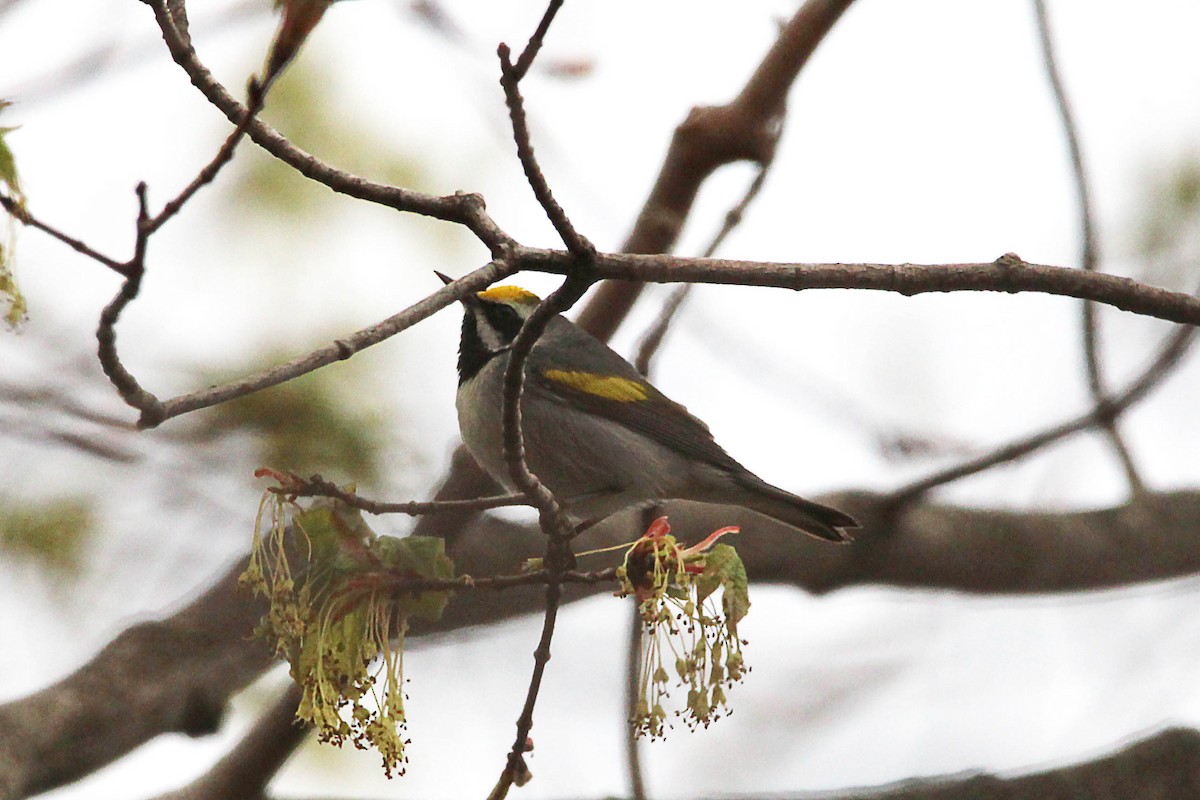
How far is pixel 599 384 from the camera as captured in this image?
16.0 ft

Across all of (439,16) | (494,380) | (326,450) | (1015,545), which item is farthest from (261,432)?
(1015,545)

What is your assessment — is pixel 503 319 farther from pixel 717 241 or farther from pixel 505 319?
pixel 717 241

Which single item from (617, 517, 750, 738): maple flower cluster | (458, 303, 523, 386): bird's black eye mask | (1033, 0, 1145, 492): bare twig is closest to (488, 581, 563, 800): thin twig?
(617, 517, 750, 738): maple flower cluster

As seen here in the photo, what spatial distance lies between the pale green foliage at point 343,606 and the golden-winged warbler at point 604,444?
1.49 metres

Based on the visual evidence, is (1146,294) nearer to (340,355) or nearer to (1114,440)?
(340,355)

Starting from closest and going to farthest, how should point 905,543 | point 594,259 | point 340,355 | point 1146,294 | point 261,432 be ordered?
point 340,355 < point 594,259 < point 1146,294 < point 261,432 < point 905,543

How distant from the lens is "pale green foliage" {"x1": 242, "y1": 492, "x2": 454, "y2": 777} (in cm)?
266

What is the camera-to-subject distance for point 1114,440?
5652 mm

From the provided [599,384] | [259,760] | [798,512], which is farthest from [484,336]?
[259,760]

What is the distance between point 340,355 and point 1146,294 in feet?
5.91

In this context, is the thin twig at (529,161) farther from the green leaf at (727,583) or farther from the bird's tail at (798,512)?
the bird's tail at (798,512)

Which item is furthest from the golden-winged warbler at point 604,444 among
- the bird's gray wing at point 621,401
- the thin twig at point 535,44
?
the thin twig at point 535,44

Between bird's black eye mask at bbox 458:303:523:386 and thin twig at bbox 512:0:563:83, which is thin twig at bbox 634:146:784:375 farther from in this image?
thin twig at bbox 512:0:563:83

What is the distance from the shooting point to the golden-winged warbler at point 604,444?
448 cm
